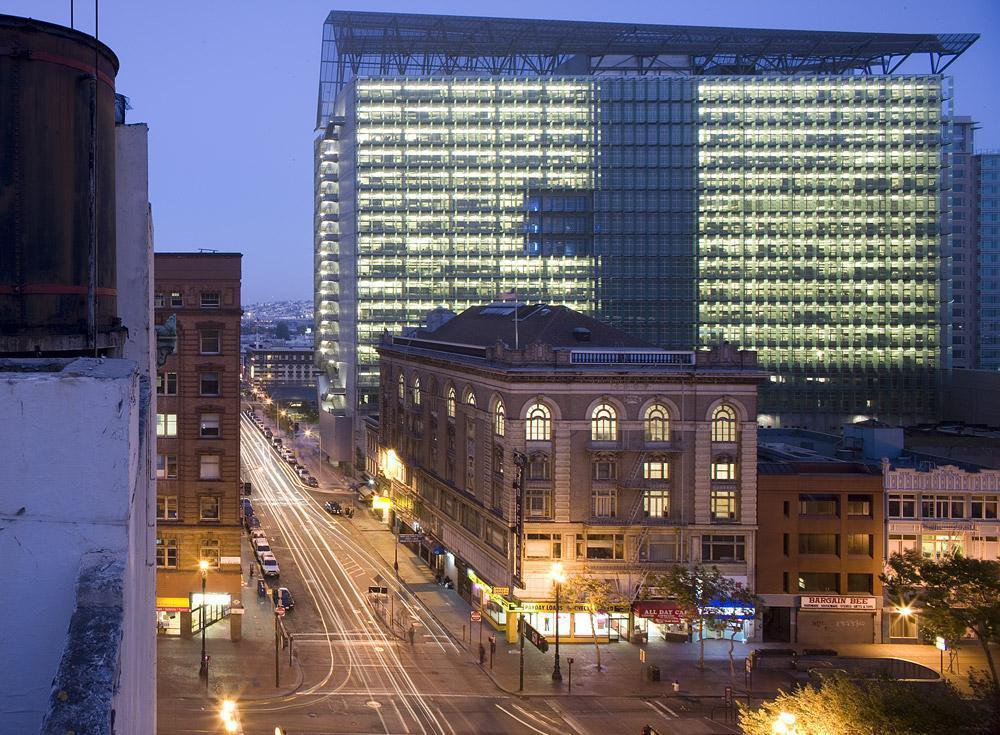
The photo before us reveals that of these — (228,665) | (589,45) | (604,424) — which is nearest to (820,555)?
(604,424)

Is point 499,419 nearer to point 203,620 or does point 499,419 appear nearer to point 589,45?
point 203,620

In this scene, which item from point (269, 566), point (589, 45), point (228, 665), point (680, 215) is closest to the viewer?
point (228, 665)

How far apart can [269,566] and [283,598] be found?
26.5 ft

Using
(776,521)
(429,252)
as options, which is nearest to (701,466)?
(776,521)

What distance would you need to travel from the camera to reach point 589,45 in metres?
136

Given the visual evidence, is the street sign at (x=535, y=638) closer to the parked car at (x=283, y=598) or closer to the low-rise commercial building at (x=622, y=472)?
the low-rise commercial building at (x=622, y=472)

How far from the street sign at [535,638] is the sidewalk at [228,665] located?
12.2 meters

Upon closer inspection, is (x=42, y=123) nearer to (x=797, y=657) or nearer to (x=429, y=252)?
(x=797, y=657)

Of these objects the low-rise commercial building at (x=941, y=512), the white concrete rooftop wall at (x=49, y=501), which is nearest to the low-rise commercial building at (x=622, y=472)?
the low-rise commercial building at (x=941, y=512)

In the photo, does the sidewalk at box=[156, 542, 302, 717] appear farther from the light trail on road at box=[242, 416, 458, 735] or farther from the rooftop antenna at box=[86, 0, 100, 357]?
the rooftop antenna at box=[86, 0, 100, 357]

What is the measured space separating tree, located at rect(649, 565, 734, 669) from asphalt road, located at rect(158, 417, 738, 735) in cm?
688

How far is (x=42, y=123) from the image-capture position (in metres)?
9.26

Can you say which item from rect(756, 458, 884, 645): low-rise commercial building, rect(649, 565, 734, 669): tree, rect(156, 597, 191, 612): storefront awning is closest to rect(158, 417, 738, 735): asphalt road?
rect(156, 597, 191, 612): storefront awning

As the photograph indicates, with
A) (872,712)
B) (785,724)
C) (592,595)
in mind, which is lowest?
(592,595)
